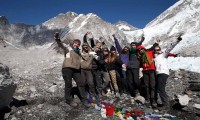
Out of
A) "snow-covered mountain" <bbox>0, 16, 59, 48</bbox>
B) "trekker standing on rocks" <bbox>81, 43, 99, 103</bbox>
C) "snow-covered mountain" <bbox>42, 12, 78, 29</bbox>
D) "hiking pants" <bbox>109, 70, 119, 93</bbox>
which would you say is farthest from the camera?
"snow-covered mountain" <bbox>42, 12, 78, 29</bbox>

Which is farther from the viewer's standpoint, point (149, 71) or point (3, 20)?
Answer: point (3, 20)

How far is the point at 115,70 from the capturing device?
10305 millimetres

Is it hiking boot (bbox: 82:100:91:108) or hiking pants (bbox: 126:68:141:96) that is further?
hiking pants (bbox: 126:68:141:96)

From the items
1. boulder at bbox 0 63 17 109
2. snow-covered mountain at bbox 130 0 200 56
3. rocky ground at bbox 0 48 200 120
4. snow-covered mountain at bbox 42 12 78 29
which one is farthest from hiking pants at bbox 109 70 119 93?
snow-covered mountain at bbox 42 12 78 29

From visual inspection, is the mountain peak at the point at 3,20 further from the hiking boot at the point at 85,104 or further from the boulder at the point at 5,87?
the hiking boot at the point at 85,104

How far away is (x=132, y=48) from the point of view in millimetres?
9680

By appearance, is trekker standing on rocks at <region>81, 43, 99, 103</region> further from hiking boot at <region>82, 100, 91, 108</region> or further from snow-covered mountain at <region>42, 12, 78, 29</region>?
snow-covered mountain at <region>42, 12, 78, 29</region>

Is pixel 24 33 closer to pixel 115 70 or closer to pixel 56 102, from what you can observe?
pixel 115 70

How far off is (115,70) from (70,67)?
246cm

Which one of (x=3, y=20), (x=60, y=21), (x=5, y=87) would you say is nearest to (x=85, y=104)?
(x=5, y=87)

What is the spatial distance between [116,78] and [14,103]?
4.36m

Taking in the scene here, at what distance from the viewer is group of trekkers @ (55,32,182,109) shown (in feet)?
28.8

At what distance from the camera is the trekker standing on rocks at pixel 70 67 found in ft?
28.2

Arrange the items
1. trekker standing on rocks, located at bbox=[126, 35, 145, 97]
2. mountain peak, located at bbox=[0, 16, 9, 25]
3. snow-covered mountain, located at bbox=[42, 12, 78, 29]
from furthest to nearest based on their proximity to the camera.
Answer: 1. snow-covered mountain, located at bbox=[42, 12, 78, 29]
2. mountain peak, located at bbox=[0, 16, 9, 25]
3. trekker standing on rocks, located at bbox=[126, 35, 145, 97]
